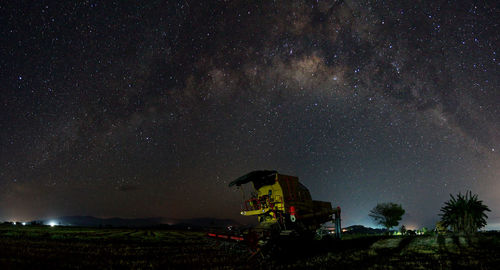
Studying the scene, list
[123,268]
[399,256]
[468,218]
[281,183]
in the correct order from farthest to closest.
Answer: [468,218] < [281,183] < [399,256] < [123,268]

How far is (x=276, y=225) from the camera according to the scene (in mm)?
17047

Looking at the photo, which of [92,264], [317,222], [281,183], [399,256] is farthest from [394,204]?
[92,264]

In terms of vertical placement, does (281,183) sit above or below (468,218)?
above

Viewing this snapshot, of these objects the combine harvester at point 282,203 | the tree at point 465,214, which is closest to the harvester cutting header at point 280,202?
the combine harvester at point 282,203

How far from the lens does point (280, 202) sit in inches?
801

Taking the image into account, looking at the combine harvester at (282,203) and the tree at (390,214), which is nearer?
the combine harvester at (282,203)

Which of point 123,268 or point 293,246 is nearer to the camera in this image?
point 123,268

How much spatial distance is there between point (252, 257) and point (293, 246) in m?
2.89

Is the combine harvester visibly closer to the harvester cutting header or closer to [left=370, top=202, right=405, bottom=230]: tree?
the harvester cutting header

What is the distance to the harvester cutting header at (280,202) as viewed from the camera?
19594 mm

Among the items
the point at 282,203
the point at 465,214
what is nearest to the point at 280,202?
the point at 282,203

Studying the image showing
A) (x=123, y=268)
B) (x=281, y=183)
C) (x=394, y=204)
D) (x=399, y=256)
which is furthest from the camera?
(x=394, y=204)

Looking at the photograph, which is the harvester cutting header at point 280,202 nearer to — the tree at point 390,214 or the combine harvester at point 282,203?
the combine harvester at point 282,203

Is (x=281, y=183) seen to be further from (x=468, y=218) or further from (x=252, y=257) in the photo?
(x=468, y=218)
